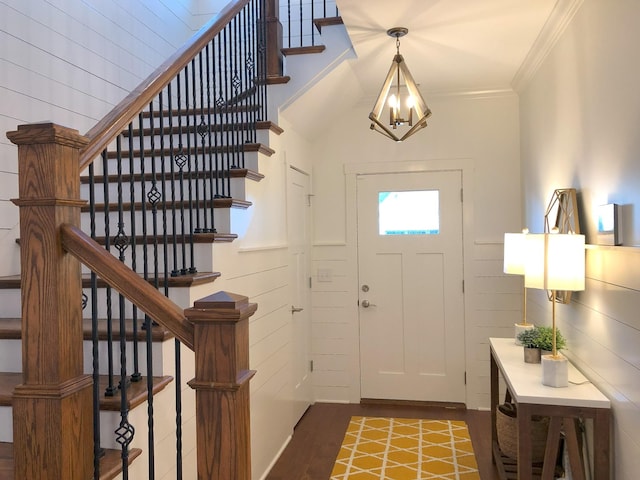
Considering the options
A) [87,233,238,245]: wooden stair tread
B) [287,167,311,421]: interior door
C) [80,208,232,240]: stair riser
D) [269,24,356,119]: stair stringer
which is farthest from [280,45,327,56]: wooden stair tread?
[87,233,238,245]: wooden stair tread

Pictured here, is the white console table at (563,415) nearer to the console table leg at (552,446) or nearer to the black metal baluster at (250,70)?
the console table leg at (552,446)

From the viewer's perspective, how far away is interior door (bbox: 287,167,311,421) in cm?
397

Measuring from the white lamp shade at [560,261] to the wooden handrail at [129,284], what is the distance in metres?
1.65

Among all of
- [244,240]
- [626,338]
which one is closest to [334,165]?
[244,240]

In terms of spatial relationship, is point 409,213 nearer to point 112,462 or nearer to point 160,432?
point 160,432

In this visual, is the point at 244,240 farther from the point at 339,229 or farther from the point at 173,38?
the point at 173,38

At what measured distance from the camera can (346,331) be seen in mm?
4582

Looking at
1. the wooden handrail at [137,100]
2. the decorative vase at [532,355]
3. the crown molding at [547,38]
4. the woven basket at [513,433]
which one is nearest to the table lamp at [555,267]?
the decorative vase at [532,355]

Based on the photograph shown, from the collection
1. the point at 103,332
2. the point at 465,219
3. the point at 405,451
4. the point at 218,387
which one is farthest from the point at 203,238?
the point at 465,219

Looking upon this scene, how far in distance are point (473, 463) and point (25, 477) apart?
2788 mm

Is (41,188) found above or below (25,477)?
above

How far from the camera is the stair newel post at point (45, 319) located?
4.56ft

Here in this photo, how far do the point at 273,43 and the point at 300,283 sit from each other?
188cm

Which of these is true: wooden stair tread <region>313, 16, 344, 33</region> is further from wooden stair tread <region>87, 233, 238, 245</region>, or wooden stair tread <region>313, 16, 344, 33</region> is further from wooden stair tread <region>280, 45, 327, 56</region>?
wooden stair tread <region>87, 233, 238, 245</region>
